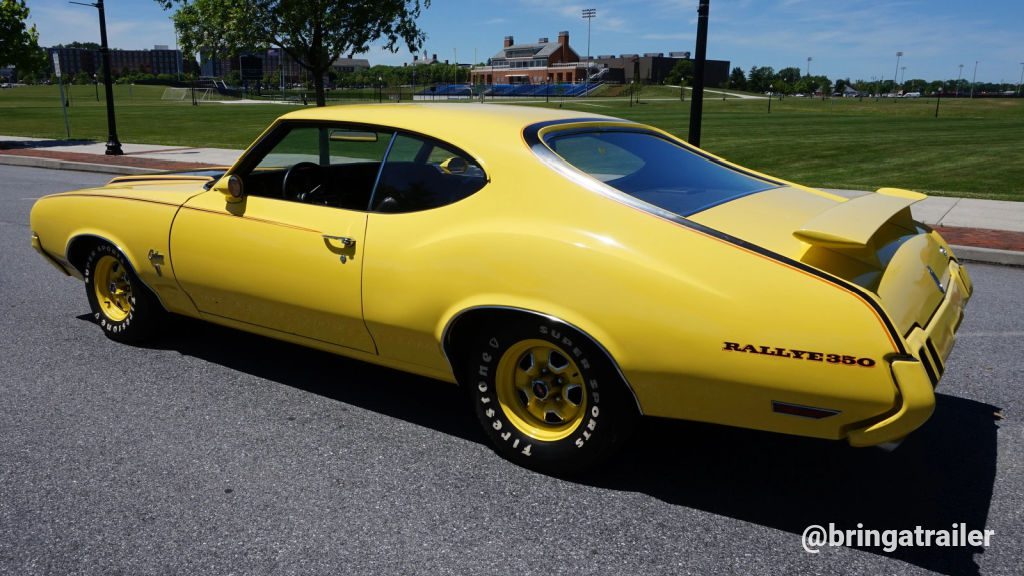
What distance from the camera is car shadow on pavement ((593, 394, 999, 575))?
2990mm

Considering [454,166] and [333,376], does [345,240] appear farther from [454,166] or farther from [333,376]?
[333,376]

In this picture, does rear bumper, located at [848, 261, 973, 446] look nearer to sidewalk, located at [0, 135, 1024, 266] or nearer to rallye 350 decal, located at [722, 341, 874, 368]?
rallye 350 decal, located at [722, 341, 874, 368]

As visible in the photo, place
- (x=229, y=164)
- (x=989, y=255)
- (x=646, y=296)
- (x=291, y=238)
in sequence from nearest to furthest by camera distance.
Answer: (x=646, y=296) → (x=291, y=238) → (x=989, y=255) → (x=229, y=164)

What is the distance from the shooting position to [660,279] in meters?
2.80

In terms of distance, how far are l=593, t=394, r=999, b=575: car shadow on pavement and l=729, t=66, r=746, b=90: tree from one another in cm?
15417

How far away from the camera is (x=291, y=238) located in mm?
3795

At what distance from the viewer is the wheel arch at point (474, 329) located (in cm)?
294

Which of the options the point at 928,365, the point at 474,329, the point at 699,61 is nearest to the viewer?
the point at 928,365

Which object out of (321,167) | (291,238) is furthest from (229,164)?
(291,238)

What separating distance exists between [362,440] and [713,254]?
186 cm

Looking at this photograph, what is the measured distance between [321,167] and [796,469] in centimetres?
290

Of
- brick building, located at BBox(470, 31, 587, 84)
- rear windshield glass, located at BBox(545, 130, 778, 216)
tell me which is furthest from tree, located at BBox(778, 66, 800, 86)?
rear windshield glass, located at BBox(545, 130, 778, 216)

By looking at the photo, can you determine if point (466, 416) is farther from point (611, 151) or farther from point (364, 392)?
point (611, 151)

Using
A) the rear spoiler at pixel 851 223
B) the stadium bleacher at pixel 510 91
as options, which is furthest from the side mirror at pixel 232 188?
the stadium bleacher at pixel 510 91
